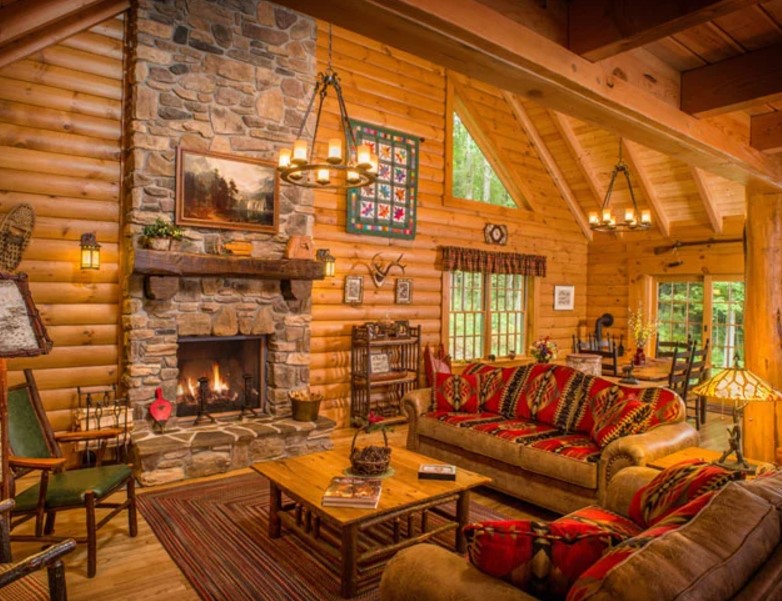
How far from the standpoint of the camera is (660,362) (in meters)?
6.63

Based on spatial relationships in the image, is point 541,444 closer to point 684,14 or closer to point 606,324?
point 684,14

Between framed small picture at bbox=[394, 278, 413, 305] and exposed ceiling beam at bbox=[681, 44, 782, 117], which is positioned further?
framed small picture at bbox=[394, 278, 413, 305]

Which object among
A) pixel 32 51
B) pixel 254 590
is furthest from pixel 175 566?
pixel 32 51

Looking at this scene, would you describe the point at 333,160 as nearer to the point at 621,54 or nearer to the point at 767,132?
the point at 621,54

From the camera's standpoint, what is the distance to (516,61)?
6.96 ft

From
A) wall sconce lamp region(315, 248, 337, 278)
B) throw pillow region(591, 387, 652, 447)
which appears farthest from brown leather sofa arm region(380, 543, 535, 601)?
wall sconce lamp region(315, 248, 337, 278)

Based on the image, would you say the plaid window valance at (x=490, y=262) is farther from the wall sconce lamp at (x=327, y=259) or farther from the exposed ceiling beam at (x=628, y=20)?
the exposed ceiling beam at (x=628, y=20)

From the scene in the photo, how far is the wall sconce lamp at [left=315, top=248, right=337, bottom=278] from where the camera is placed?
5.70 m

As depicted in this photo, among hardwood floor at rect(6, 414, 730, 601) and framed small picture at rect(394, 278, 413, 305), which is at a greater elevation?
framed small picture at rect(394, 278, 413, 305)

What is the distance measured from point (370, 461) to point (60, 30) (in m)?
4.07

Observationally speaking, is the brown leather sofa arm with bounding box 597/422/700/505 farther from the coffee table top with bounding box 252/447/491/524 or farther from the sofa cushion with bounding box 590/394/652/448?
the coffee table top with bounding box 252/447/491/524

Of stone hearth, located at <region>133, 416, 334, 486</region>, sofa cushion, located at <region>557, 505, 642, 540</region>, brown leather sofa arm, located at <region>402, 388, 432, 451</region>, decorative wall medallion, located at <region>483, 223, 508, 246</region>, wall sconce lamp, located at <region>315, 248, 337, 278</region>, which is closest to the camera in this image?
sofa cushion, located at <region>557, 505, 642, 540</region>

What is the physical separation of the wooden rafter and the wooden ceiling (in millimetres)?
4058


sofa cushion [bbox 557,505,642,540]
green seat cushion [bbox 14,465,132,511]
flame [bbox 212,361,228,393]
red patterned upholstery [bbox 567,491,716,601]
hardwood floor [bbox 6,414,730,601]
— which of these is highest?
red patterned upholstery [bbox 567,491,716,601]
